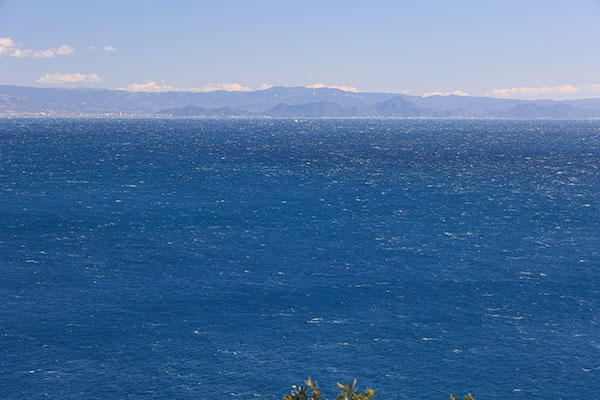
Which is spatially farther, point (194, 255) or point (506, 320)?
point (194, 255)

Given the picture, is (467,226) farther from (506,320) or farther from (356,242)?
(506,320)

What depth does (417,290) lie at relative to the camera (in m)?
92.4

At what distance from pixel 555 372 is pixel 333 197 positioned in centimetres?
10809

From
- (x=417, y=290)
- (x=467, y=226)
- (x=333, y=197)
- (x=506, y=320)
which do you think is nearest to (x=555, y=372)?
(x=506, y=320)

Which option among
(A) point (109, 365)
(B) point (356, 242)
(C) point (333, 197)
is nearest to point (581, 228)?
(B) point (356, 242)

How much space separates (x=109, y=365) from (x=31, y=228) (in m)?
73.2

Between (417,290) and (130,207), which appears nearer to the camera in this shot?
(417,290)

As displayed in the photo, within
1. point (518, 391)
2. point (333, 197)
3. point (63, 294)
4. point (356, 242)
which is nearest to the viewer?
point (518, 391)

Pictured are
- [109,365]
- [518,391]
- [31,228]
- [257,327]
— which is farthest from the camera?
[31,228]

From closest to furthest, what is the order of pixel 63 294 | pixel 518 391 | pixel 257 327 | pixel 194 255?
pixel 518 391 < pixel 257 327 < pixel 63 294 < pixel 194 255

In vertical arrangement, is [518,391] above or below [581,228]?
below

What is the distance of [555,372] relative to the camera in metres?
68.5

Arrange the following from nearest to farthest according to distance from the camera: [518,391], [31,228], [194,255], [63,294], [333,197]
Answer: [518,391] < [63,294] < [194,255] < [31,228] < [333,197]

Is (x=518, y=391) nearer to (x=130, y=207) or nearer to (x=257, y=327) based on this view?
(x=257, y=327)
